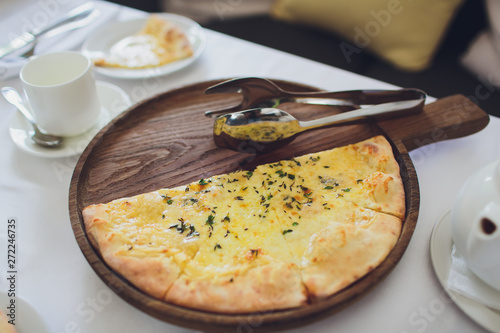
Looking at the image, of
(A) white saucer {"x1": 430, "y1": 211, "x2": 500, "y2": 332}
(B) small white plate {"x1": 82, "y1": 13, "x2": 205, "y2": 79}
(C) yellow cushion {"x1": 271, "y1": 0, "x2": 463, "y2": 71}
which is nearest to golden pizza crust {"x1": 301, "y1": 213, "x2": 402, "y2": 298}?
(A) white saucer {"x1": 430, "y1": 211, "x2": 500, "y2": 332}

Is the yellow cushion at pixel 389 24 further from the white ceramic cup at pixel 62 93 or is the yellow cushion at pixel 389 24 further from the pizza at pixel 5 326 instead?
the pizza at pixel 5 326

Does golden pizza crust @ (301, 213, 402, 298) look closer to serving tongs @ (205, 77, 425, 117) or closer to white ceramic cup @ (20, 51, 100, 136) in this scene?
serving tongs @ (205, 77, 425, 117)

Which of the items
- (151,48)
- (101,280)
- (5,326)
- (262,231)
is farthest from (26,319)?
(151,48)

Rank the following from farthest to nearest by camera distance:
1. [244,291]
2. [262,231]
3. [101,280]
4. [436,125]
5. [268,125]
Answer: [436,125], [268,125], [262,231], [101,280], [244,291]

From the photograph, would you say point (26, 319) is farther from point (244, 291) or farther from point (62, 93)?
point (62, 93)

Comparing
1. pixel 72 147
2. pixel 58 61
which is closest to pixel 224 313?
pixel 72 147

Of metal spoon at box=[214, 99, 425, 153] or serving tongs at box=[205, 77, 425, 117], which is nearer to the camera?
metal spoon at box=[214, 99, 425, 153]

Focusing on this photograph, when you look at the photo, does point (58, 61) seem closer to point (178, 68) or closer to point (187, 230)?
point (178, 68)
